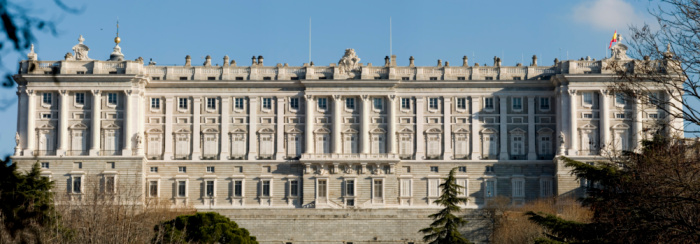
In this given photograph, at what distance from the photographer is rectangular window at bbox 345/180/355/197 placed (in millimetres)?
103625

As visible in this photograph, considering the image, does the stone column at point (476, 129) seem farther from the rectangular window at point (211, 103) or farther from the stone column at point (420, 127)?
the rectangular window at point (211, 103)

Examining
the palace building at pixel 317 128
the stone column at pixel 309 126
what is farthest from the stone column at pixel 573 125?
the stone column at pixel 309 126

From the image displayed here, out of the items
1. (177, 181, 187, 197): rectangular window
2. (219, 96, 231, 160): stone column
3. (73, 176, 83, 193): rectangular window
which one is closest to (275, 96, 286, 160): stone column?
(219, 96, 231, 160): stone column

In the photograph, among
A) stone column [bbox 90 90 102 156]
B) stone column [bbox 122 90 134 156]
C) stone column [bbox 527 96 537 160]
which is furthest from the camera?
stone column [bbox 527 96 537 160]

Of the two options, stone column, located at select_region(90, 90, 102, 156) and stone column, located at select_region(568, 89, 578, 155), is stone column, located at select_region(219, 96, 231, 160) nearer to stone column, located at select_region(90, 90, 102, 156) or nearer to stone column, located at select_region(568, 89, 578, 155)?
stone column, located at select_region(90, 90, 102, 156)

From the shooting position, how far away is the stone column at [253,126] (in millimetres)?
105975

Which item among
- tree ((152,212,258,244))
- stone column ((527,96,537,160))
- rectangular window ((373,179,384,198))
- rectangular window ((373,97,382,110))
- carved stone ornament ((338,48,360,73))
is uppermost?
carved stone ornament ((338,48,360,73))

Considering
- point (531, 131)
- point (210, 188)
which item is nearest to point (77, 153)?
point (210, 188)

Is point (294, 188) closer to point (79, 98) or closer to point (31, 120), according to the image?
point (79, 98)

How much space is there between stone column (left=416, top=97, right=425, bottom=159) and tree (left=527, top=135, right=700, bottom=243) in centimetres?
6042

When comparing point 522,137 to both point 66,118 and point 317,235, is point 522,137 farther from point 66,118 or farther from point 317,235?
point 66,118

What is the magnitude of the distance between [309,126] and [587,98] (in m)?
21.9

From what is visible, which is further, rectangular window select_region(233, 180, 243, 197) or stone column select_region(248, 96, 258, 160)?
stone column select_region(248, 96, 258, 160)

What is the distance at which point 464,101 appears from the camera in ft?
351
